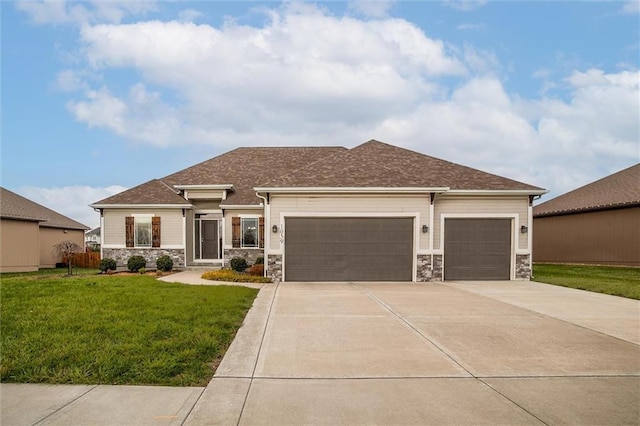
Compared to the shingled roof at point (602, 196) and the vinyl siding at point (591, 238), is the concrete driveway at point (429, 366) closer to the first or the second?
the vinyl siding at point (591, 238)

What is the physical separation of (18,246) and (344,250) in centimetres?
1533

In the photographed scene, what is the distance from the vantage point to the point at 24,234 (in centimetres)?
1880

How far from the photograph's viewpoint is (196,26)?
41.2 feet

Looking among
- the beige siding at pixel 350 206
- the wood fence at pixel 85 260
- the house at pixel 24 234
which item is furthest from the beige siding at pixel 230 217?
the house at pixel 24 234

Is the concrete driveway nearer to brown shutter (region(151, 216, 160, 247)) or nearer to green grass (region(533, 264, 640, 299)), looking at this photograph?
green grass (region(533, 264, 640, 299))

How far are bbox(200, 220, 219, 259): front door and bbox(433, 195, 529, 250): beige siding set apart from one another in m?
10.1

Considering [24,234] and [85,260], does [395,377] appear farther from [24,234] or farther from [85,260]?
[85,260]

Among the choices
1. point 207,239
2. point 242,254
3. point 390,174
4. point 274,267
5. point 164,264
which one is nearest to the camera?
point 274,267

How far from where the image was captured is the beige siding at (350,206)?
1377cm

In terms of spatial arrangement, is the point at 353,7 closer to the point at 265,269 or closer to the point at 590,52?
the point at 590,52

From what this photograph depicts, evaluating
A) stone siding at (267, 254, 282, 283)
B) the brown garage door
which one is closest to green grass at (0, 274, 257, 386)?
stone siding at (267, 254, 282, 283)

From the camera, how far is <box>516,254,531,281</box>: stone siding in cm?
1450

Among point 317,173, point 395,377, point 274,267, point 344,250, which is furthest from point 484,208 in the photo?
point 395,377

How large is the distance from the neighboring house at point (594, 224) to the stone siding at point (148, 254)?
69.4 ft
